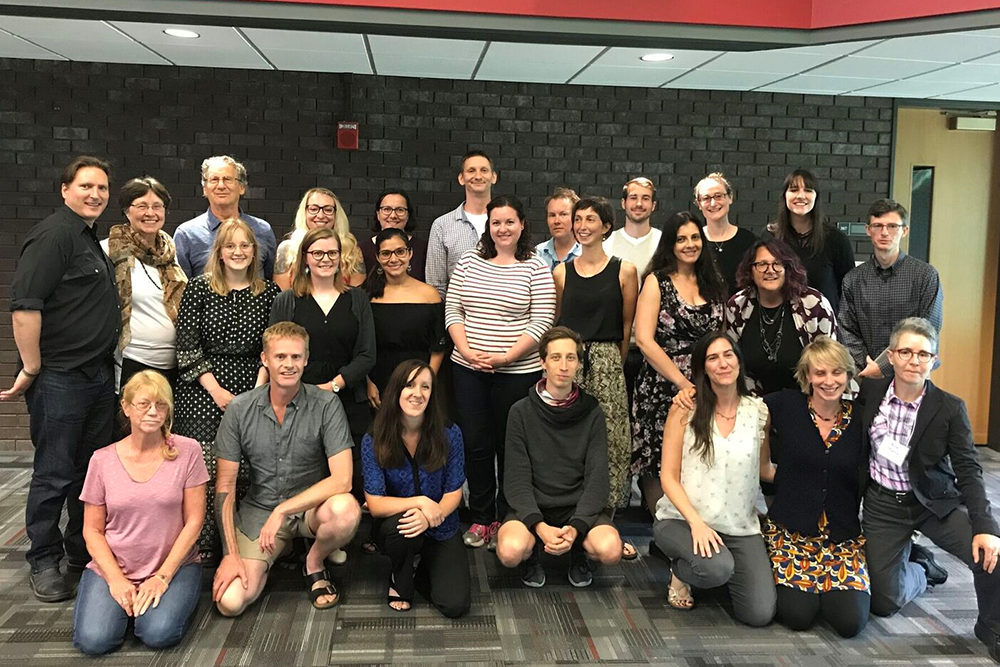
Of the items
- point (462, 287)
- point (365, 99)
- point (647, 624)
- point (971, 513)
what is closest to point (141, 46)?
point (365, 99)

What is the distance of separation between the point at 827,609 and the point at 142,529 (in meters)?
2.47

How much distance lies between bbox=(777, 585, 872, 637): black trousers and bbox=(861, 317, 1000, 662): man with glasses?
200 mm

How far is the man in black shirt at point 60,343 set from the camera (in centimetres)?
290

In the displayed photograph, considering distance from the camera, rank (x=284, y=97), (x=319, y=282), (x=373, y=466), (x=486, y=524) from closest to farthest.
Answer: (x=373, y=466) → (x=319, y=282) → (x=486, y=524) → (x=284, y=97)

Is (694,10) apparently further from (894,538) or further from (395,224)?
(894,538)

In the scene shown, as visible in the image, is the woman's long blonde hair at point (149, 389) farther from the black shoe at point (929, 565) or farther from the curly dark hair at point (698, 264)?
the black shoe at point (929, 565)

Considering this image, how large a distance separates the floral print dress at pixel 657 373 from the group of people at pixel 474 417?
1 cm

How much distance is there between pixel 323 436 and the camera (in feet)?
10.0

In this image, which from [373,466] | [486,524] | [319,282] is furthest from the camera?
[486,524]

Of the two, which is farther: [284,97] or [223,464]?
[284,97]

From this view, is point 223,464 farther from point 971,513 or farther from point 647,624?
point 971,513

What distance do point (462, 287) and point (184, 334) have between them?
3.86 ft

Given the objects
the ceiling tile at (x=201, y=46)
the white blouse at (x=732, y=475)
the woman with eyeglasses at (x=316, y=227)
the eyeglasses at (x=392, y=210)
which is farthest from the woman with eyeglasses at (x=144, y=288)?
the white blouse at (x=732, y=475)

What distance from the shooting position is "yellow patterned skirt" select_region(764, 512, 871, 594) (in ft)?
9.50
